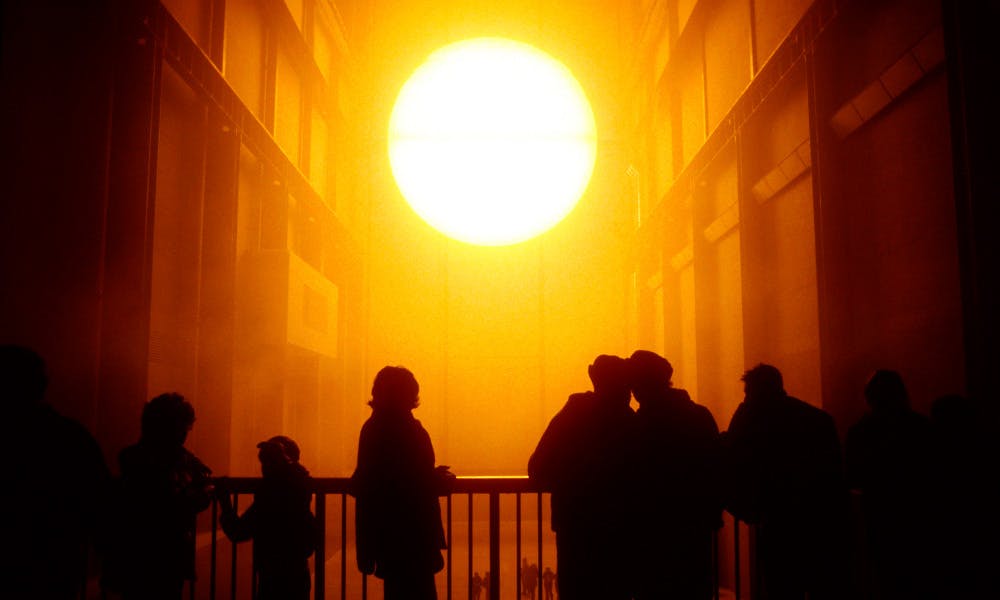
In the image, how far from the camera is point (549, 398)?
16250mm

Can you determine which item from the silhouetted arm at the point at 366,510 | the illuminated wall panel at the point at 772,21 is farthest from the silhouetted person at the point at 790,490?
the illuminated wall panel at the point at 772,21

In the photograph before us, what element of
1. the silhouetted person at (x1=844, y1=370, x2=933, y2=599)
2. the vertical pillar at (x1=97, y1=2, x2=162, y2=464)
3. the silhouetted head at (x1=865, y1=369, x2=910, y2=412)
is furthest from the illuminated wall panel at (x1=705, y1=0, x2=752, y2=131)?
the vertical pillar at (x1=97, y1=2, x2=162, y2=464)

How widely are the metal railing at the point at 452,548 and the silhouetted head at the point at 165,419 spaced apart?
834 mm

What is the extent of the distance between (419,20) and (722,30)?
8.44 m

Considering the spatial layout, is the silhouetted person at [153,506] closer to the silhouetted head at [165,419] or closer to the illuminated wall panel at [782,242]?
the silhouetted head at [165,419]

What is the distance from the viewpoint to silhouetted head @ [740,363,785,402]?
386cm

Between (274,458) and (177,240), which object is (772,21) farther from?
(274,458)

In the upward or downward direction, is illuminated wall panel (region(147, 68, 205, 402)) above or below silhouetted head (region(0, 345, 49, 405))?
above

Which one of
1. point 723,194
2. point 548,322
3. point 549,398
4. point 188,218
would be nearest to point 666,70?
point 723,194

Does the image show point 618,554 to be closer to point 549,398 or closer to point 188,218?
point 188,218

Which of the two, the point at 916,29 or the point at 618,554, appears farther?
the point at 916,29

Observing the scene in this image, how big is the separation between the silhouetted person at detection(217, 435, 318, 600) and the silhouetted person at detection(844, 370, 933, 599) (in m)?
2.94

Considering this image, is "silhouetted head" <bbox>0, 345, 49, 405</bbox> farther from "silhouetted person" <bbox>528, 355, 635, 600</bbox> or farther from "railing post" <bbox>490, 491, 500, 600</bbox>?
"railing post" <bbox>490, 491, 500, 600</bbox>

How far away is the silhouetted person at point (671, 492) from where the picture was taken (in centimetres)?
344
